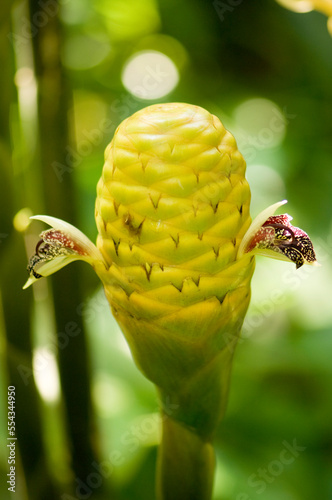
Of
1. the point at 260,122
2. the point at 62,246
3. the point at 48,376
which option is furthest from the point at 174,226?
the point at 260,122

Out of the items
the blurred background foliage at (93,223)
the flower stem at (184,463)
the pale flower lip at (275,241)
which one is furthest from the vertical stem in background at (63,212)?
the pale flower lip at (275,241)

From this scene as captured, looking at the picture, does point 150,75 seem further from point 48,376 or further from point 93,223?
point 48,376

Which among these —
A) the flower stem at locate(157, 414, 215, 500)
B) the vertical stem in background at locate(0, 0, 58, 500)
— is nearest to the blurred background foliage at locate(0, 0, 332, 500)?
the vertical stem in background at locate(0, 0, 58, 500)

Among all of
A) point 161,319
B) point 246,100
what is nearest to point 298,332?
point 246,100

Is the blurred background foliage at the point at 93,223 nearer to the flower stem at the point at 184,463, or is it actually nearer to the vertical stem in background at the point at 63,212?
the vertical stem in background at the point at 63,212

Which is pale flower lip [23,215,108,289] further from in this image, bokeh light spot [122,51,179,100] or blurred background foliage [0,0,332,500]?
bokeh light spot [122,51,179,100]

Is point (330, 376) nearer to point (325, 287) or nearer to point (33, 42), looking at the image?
point (325, 287)

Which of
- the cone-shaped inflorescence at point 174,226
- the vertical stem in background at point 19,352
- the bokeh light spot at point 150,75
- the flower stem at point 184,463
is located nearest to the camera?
the cone-shaped inflorescence at point 174,226
